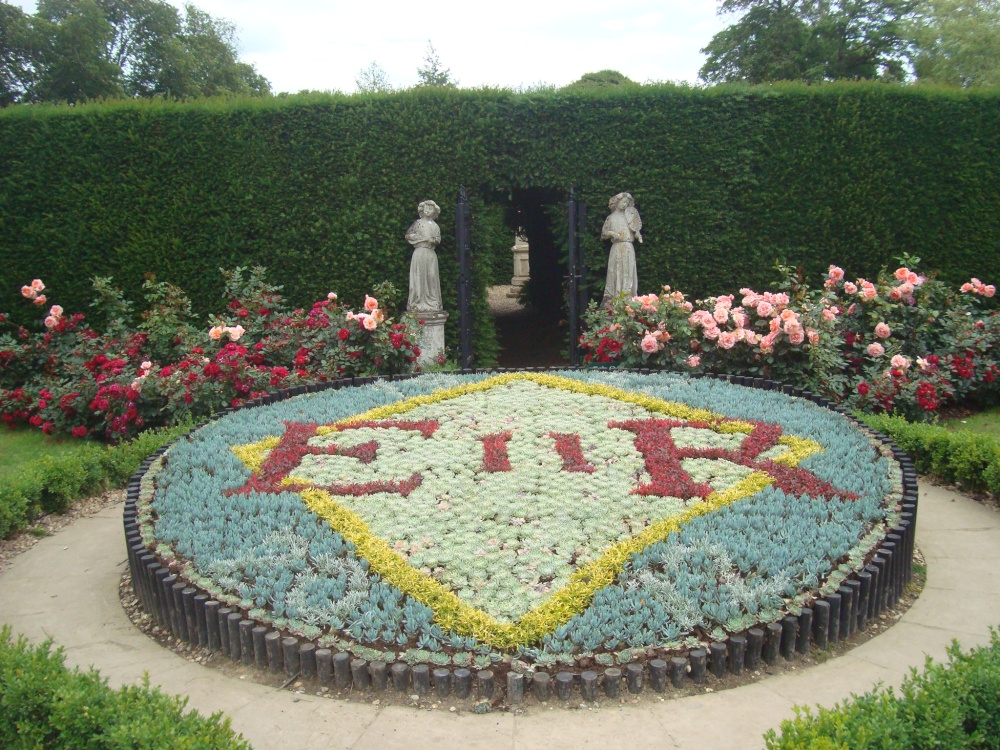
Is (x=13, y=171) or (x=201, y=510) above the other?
(x=13, y=171)

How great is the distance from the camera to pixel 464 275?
31.7 ft

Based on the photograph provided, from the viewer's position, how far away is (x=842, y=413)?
618 cm

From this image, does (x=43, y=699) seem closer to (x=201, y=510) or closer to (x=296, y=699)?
(x=296, y=699)

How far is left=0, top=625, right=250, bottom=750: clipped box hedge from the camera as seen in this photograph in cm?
241

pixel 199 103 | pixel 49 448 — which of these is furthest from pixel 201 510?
pixel 199 103

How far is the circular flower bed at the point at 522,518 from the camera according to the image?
341cm

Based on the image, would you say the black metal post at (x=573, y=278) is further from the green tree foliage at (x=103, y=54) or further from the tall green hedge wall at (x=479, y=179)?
the green tree foliage at (x=103, y=54)

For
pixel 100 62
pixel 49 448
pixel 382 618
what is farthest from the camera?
pixel 100 62

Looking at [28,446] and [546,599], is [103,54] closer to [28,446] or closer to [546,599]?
[28,446]

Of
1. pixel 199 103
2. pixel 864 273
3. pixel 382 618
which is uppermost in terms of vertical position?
pixel 199 103

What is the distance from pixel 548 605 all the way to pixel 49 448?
633cm

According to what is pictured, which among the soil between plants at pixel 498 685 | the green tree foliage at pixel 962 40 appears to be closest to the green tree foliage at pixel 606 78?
the green tree foliage at pixel 962 40

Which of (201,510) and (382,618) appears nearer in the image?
(382,618)

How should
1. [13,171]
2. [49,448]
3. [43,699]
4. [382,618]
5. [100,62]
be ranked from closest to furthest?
[43,699] < [382,618] < [49,448] < [13,171] < [100,62]
